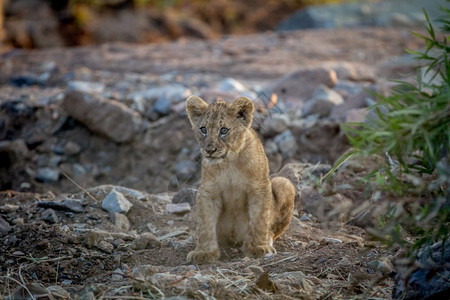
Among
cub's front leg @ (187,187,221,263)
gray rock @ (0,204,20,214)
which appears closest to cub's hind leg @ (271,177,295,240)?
cub's front leg @ (187,187,221,263)

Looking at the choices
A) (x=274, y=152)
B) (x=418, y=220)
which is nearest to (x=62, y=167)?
(x=274, y=152)

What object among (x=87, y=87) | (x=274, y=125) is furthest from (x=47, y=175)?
(x=274, y=125)

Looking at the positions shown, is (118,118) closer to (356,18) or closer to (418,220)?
(418,220)

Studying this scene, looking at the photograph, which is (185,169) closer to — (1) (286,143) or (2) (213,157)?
(1) (286,143)

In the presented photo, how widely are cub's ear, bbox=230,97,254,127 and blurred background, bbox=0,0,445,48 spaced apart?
1167cm

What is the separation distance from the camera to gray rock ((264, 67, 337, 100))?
12336mm

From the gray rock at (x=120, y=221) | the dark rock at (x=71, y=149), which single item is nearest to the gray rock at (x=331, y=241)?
the gray rock at (x=120, y=221)

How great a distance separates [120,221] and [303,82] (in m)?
6.06

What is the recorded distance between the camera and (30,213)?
24.2 ft

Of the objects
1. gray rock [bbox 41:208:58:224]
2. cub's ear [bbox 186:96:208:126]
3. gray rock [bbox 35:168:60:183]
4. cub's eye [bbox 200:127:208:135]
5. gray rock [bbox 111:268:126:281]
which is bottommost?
gray rock [bbox 35:168:60:183]

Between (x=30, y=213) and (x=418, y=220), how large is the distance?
4.55 m

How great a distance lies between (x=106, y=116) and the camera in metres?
11.3

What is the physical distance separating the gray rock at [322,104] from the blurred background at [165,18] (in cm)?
659

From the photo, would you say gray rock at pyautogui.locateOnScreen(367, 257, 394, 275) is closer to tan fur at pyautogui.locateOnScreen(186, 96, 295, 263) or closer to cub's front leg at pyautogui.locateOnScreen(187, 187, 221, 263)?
tan fur at pyautogui.locateOnScreen(186, 96, 295, 263)
